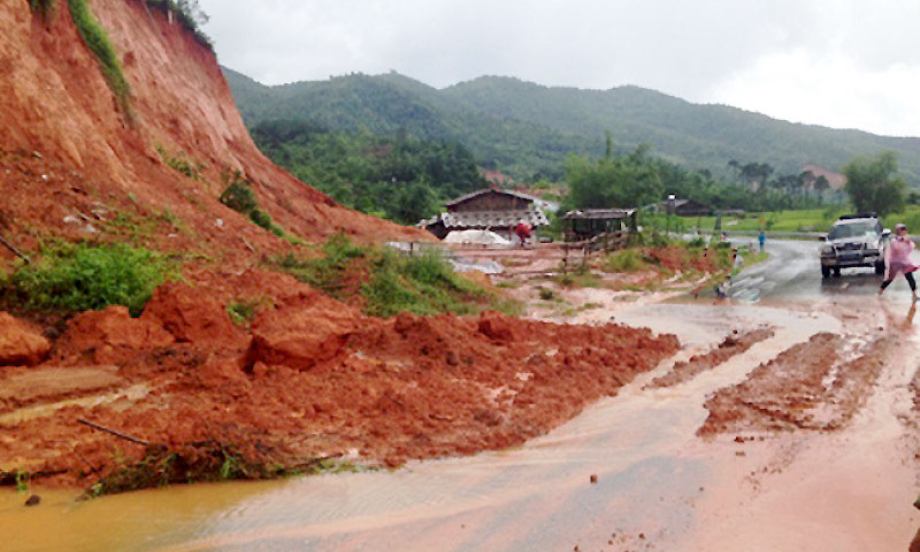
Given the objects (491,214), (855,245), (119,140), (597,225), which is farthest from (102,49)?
(597,225)

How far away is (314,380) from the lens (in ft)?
25.3

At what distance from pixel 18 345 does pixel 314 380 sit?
3718 millimetres

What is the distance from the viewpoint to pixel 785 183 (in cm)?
8625

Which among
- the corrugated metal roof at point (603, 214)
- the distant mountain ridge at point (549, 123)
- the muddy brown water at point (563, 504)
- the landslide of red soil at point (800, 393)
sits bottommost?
the muddy brown water at point (563, 504)

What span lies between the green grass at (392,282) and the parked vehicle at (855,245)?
35.5 ft

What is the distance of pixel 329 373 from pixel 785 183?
91930mm

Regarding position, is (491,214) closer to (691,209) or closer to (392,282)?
(392,282)

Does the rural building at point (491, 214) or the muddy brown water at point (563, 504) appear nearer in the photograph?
the muddy brown water at point (563, 504)

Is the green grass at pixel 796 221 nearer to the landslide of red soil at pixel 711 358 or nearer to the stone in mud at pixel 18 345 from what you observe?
the landslide of red soil at pixel 711 358

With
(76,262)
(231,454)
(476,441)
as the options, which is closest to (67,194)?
(76,262)

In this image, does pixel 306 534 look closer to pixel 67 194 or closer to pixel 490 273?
pixel 67 194

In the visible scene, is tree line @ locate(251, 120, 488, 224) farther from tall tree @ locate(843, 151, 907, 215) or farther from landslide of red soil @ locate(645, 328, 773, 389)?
landslide of red soil @ locate(645, 328, 773, 389)

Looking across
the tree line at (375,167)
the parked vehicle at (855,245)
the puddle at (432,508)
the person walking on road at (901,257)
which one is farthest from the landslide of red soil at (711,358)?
the tree line at (375,167)

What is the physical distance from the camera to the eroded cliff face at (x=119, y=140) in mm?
12055
